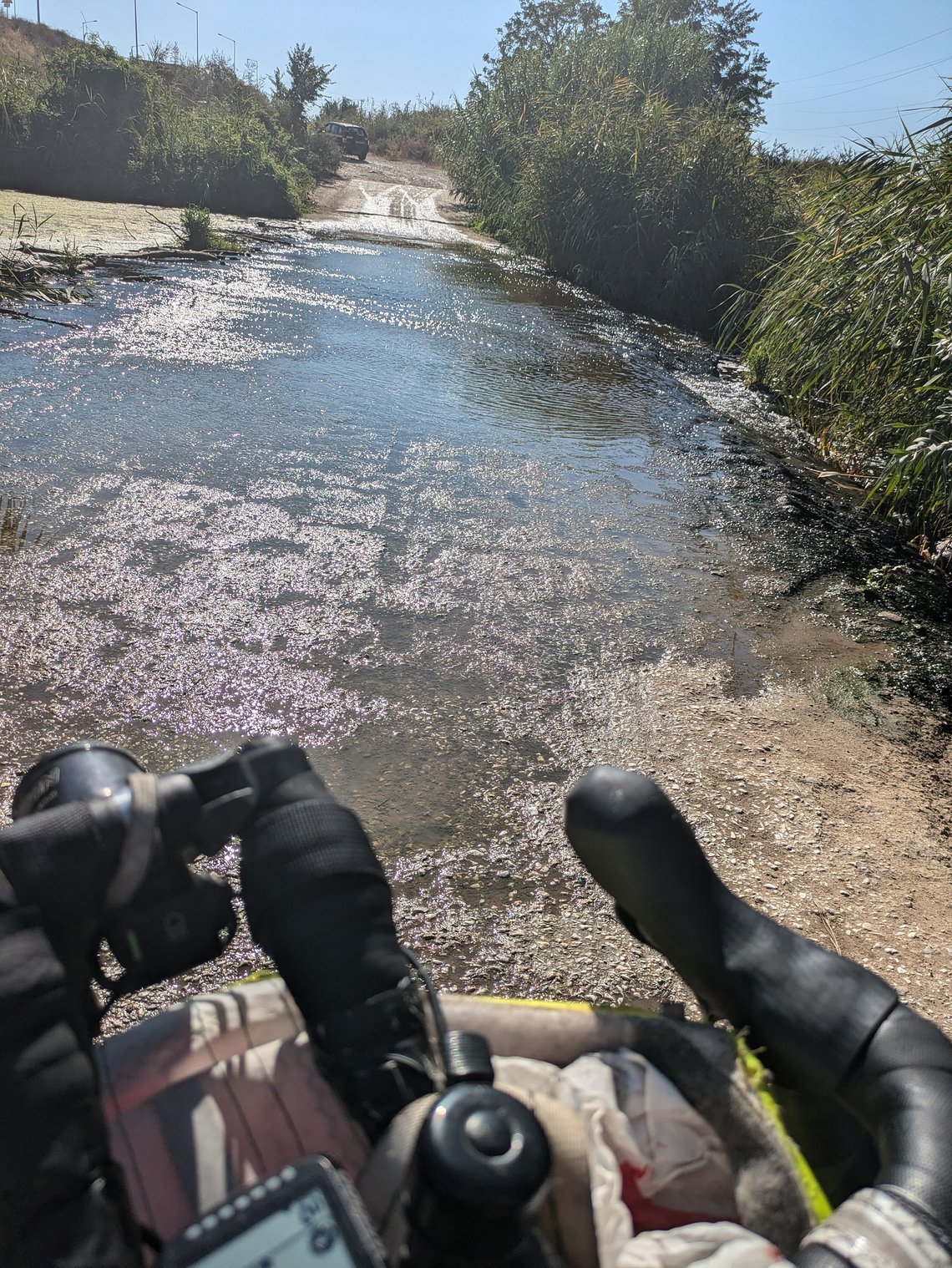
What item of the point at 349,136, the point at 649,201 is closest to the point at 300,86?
the point at 349,136

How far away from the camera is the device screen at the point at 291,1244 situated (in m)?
0.81

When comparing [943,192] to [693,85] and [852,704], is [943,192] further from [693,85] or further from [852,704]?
[693,85]

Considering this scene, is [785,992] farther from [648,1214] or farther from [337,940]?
[337,940]

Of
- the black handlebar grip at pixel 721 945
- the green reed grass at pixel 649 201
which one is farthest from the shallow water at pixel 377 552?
the green reed grass at pixel 649 201

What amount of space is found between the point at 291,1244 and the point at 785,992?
80 centimetres

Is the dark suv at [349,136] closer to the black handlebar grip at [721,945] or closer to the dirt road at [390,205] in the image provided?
the dirt road at [390,205]

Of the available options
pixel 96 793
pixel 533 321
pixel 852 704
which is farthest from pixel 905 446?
pixel 533 321

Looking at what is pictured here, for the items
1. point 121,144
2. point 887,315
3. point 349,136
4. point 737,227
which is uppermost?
point 349,136

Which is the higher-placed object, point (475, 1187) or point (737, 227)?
point (737, 227)

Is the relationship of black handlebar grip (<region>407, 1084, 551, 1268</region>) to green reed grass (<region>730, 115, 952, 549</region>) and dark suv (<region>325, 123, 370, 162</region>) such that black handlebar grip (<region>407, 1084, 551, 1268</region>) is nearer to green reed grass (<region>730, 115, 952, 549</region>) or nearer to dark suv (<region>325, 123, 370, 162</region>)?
green reed grass (<region>730, 115, 952, 549</region>)

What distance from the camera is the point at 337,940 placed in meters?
1.21

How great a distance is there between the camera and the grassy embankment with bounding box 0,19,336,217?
1744 centimetres

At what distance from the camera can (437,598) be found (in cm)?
405

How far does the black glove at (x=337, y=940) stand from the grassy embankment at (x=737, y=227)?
4.10 m
